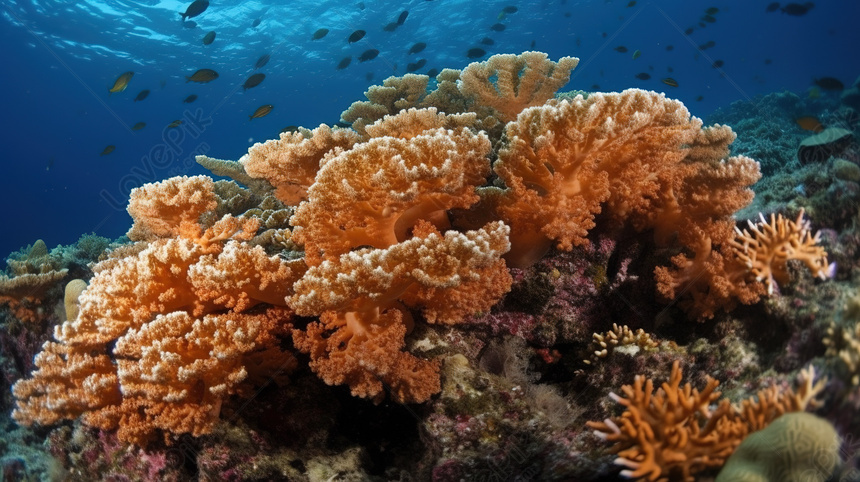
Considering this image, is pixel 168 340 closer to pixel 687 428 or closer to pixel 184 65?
pixel 687 428

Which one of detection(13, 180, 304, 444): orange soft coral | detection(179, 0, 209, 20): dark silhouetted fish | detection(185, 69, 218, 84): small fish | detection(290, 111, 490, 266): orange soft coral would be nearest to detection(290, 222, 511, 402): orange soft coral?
detection(290, 111, 490, 266): orange soft coral

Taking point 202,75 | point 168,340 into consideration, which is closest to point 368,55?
point 202,75

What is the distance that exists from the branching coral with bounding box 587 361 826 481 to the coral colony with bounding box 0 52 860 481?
0.04 feet

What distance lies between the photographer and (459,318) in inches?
121

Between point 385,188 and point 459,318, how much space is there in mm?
1163

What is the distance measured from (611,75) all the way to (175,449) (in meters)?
122

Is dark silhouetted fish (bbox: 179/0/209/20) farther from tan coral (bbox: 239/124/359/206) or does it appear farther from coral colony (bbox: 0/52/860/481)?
coral colony (bbox: 0/52/860/481)

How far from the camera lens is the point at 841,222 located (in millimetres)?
2926

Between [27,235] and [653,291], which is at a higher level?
[653,291]

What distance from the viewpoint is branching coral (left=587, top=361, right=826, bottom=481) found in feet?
6.30

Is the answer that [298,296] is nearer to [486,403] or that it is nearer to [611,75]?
[486,403]

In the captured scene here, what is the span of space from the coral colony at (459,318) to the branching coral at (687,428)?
0.01 m

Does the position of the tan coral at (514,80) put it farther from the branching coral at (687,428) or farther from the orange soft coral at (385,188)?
the branching coral at (687,428)

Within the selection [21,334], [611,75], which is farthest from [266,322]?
[611,75]
